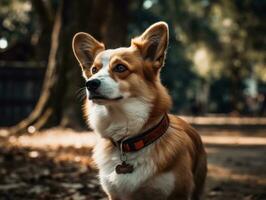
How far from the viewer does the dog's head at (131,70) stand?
4.73m

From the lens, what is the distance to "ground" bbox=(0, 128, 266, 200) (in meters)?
6.89

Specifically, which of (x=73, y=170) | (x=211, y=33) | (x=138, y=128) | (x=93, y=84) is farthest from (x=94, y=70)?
(x=211, y=33)

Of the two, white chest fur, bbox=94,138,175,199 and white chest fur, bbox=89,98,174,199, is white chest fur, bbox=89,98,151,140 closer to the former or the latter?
white chest fur, bbox=89,98,174,199

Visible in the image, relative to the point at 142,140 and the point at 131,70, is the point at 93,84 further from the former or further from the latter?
the point at 142,140

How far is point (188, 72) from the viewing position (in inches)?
2357

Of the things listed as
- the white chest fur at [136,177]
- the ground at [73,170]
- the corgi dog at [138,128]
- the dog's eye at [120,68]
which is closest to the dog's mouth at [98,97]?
the corgi dog at [138,128]

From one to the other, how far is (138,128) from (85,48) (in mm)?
1192

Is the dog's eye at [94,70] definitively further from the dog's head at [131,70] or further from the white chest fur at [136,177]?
the white chest fur at [136,177]

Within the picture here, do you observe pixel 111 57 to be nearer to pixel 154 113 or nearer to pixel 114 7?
pixel 154 113

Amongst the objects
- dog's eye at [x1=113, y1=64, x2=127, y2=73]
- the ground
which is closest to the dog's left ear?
dog's eye at [x1=113, y1=64, x2=127, y2=73]

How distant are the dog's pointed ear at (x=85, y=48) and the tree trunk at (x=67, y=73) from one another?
9417mm

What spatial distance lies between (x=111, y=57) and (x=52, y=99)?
10632mm

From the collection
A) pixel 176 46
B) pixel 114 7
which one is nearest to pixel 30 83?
pixel 114 7

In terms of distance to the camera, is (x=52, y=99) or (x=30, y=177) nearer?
(x=30, y=177)
